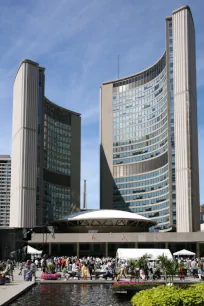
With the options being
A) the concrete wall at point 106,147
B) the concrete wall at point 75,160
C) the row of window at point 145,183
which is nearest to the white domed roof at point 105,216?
the row of window at point 145,183

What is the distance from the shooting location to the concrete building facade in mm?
119125

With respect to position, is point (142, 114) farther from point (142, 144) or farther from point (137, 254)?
point (137, 254)

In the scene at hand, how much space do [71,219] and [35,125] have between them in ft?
98.8

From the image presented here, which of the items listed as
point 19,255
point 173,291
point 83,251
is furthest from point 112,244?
point 173,291

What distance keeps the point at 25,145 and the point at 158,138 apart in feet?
125

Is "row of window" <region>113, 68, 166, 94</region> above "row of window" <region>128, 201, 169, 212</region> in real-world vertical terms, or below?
above

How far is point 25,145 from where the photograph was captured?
121000 mm

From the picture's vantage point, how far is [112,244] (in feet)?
339

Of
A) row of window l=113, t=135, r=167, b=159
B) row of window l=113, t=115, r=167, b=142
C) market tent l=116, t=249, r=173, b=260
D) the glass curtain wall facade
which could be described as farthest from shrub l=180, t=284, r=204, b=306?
row of window l=113, t=115, r=167, b=142

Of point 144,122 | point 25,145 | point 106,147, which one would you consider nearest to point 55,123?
point 106,147

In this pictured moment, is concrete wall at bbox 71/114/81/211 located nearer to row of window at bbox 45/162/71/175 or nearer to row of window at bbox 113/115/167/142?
row of window at bbox 45/162/71/175

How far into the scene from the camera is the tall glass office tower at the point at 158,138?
369ft

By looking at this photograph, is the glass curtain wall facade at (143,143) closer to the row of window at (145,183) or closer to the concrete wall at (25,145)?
the row of window at (145,183)

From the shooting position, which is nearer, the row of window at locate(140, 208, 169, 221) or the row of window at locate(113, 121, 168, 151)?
the row of window at locate(140, 208, 169, 221)
